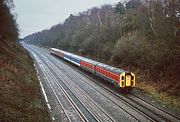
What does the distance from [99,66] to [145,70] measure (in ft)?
20.2

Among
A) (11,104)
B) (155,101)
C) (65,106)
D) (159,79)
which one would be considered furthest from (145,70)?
(11,104)

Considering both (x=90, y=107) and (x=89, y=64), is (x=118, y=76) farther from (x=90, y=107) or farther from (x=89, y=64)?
(x=89, y=64)

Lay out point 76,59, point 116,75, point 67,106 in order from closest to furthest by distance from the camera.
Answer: point 67,106
point 116,75
point 76,59

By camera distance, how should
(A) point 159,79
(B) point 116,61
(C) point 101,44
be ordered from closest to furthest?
1. (A) point 159,79
2. (B) point 116,61
3. (C) point 101,44

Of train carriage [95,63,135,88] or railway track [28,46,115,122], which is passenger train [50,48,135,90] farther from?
railway track [28,46,115,122]

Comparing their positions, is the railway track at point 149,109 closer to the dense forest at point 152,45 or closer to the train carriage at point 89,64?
the dense forest at point 152,45

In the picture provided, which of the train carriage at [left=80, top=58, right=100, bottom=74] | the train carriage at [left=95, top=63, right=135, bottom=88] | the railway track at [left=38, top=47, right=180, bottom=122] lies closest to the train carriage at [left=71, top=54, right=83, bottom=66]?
the train carriage at [left=80, top=58, right=100, bottom=74]

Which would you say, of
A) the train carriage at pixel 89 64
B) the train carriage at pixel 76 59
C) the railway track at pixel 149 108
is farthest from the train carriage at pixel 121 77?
the train carriage at pixel 76 59

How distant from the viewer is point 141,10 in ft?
133

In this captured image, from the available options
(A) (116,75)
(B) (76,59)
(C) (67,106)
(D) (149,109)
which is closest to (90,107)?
(C) (67,106)

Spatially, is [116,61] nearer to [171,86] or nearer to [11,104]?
[171,86]

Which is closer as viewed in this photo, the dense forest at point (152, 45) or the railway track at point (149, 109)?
the railway track at point (149, 109)

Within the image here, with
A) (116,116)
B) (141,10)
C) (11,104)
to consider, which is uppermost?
(141,10)

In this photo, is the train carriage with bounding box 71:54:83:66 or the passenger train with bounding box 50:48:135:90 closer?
the passenger train with bounding box 50:48:135:90
